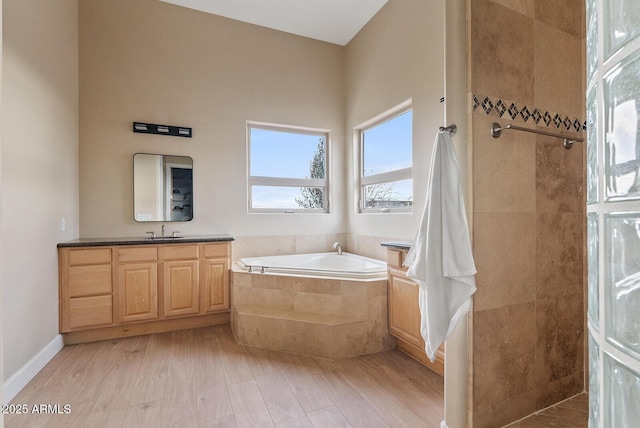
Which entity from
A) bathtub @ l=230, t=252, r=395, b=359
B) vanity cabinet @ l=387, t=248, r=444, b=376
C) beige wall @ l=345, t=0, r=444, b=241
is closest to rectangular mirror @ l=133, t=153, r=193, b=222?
bathtub @ l=230, t=252, r=395, b=359

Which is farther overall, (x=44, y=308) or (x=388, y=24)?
(x=388, y=24)

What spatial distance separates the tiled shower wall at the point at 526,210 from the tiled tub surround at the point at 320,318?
1.06m

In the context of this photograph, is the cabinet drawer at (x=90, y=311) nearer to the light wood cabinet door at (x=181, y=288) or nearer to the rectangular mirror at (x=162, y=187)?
the light wood cabinet door at (x=181, y=288)

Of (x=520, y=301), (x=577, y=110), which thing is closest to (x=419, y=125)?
(x=577, y=110)

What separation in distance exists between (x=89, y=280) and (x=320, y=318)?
80.3 inches

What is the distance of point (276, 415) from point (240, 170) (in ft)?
8.60

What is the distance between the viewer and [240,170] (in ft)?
12.0

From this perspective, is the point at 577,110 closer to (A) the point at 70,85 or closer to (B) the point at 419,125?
(B) the point at 419,125

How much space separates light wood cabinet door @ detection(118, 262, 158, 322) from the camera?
9.16ft

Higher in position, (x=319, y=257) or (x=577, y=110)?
(x=577, y=110)

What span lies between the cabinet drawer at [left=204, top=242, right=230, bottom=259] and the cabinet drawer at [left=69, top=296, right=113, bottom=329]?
0.90m

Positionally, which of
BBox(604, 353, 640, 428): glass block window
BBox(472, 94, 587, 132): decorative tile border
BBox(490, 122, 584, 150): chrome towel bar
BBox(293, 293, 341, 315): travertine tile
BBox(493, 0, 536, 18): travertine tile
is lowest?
BBox(293, 293, 341, 315): travertine tile

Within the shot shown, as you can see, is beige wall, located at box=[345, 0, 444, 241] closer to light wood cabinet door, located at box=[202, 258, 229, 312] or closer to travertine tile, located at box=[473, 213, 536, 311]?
travertine tile, located at box=[473, 213, 536, 311]

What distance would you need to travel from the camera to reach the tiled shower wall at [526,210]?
1.56 m
